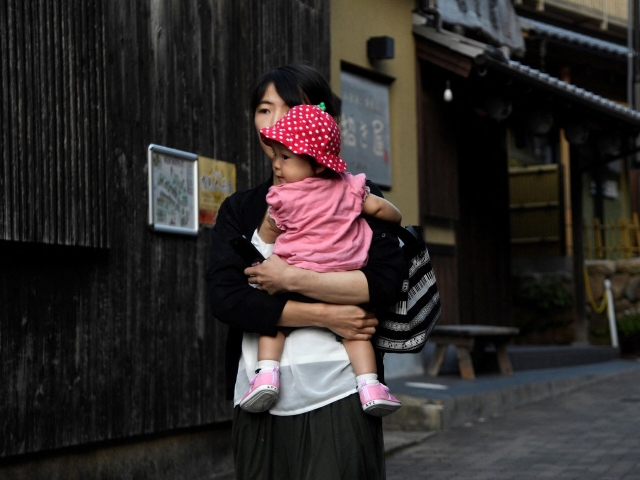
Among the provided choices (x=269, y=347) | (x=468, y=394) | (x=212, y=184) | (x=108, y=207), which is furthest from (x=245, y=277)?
(x=468, y=394)

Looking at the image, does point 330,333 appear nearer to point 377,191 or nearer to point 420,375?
point 377,191

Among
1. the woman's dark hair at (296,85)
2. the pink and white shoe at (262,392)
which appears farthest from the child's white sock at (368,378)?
the woman's dark hair at (296,85)

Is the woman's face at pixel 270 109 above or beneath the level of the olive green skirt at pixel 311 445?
above

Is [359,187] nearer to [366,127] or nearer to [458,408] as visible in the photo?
[458,408]

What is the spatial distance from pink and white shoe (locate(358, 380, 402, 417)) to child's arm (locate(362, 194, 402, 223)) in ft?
1.65

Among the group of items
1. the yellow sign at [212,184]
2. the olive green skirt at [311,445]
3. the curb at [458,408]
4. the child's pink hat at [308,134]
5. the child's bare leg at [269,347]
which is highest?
the yellow sign at [212,184]

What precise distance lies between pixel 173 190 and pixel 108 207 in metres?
0.78

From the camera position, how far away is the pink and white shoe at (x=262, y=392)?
3.12m

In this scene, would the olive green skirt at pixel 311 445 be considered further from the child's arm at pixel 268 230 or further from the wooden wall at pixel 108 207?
the wooden wall at pixel 108 207

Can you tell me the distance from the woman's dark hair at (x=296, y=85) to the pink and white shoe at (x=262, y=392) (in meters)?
0.83

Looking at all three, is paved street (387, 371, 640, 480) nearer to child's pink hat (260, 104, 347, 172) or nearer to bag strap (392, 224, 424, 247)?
bag strap (392, 224, 424, 247)

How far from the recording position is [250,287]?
3.22 m

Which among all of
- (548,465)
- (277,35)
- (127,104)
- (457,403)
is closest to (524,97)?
(457,403)

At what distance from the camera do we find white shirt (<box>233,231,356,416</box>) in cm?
319
